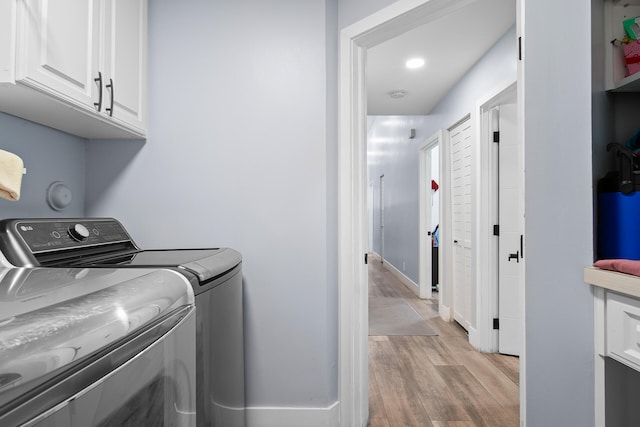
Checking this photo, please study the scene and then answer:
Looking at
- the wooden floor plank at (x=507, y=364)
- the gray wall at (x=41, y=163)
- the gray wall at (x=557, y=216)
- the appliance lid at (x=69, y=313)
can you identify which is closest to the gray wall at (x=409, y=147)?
the gray wall at (x=557, y=216)

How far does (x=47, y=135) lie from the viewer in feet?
5.08

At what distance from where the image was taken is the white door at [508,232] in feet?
8.78

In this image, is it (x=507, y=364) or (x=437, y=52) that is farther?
(x=437, y=52)

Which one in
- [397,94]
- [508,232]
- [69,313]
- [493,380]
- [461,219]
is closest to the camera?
[69,313]

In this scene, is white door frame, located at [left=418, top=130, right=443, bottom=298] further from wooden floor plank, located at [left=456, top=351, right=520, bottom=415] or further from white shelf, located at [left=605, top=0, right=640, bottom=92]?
white shelf, located at [left=605, top=0, right=640, bottom=92]

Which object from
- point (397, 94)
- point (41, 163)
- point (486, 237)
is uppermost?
point (397, 94)

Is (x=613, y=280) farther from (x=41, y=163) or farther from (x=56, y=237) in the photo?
(x=41, y=163)

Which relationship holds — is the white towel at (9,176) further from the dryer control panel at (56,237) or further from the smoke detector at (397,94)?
the smoke detector at (397,94)

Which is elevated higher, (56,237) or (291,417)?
(56,237)

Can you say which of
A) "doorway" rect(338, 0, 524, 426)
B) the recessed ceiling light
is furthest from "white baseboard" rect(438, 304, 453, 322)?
the recessed ceiling light

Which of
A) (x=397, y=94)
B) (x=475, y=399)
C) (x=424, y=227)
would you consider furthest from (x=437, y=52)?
(x=475, y=399)

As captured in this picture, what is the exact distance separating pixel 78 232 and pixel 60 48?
2.10 ft

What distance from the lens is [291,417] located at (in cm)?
175

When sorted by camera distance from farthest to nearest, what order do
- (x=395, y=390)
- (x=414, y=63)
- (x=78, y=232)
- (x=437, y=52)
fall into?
(x=414, y=63) < (x=437, y=52) < (x=395, y=390) < (x=78, y=232)
